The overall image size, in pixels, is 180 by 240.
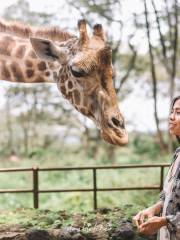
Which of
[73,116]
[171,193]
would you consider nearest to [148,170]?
[73,116]

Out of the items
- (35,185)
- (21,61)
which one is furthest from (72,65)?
(35,185)

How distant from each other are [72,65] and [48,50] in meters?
0.18

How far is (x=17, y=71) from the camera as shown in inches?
134

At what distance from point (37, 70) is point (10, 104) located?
15.2ft

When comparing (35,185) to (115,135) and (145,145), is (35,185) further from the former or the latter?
(145,145)

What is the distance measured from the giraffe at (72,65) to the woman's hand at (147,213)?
141 cm

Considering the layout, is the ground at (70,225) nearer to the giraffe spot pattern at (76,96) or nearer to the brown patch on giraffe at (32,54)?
the giraffe spot pattern at (76,96)

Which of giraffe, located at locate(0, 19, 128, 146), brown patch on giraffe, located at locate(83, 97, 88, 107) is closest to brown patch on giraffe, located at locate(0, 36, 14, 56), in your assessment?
giraffe, located at locate(0, 19, 128, 146)

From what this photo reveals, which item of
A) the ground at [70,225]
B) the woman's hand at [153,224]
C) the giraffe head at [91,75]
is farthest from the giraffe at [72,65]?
the woman's hand at [153,224]

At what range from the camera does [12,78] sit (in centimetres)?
345

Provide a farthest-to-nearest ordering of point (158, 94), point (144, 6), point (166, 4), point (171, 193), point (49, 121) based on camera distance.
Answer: point (158, 94) → point (49, 121) → point (166, 4) → point (144, 6) → point (171, 193)

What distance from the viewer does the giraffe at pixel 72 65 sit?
3002 millimetres

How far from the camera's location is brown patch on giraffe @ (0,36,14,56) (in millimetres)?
3368

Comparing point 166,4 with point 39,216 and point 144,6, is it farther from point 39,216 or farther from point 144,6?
point 39,216
